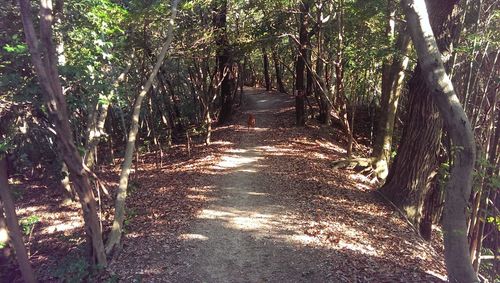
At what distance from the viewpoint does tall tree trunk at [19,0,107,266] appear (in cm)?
595

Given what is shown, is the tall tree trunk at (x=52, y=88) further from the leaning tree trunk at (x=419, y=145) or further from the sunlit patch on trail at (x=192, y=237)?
the leaning tree trunk at (x=419, y=145)

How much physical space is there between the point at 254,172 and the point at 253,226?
3.88m

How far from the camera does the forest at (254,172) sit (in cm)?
648

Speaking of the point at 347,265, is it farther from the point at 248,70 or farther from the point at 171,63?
the point at 248,70

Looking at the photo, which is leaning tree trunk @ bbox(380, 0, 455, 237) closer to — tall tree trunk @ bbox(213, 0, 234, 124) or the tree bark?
the tree bark

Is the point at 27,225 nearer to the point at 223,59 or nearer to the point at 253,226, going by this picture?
the point at 253,226

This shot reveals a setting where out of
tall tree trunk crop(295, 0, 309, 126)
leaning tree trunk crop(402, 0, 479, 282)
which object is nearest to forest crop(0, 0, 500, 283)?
leaning tree trunk crop(402, 0, 479, 282)

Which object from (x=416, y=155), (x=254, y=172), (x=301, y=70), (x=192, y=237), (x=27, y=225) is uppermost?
(x=301, y=70)

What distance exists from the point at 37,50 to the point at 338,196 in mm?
7962

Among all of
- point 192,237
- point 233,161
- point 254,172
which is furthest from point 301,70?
point 192,237

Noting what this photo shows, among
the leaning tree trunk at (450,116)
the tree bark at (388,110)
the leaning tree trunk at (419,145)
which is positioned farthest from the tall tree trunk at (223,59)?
the leaning tree trunk at (450,116)

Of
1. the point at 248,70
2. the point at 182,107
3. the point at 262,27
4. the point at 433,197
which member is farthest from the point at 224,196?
the point at 248,70

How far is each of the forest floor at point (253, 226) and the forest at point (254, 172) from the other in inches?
1.8

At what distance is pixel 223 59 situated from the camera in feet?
59.0
